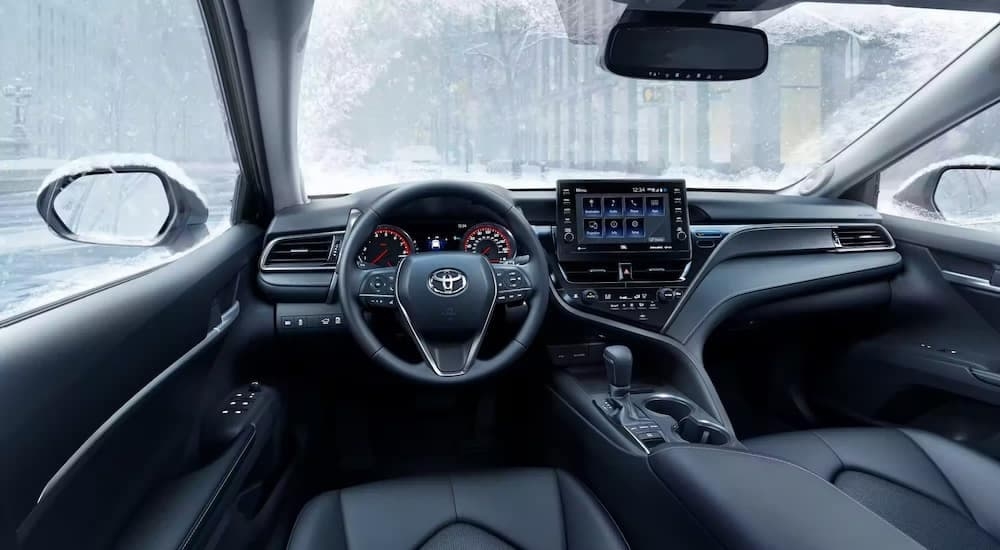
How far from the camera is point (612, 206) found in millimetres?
2736

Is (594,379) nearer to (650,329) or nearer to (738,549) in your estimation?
(650,329)

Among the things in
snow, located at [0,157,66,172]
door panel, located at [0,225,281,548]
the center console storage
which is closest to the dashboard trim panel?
the center console storage

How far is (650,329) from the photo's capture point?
2678 millimetres

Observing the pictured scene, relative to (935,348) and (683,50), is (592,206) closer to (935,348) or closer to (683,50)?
(683,50)

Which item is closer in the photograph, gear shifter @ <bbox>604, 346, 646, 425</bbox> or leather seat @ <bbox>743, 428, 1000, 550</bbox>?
leather seat @ <bbox>743, 428, 1000, 550</bbox>

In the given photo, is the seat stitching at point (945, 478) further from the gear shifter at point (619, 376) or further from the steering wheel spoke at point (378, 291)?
the steering wheel spoke at point (378, 291)

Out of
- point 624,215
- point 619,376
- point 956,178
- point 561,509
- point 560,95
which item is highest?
point 560,95

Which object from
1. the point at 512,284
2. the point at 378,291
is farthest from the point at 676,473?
the point at 378,291

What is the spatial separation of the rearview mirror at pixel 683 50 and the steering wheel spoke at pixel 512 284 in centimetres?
76

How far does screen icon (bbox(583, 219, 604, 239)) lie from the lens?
2695mm

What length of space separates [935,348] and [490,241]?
6.45 feet

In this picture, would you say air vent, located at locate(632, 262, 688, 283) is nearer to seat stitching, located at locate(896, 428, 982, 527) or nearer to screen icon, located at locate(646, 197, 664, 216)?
screen icon, located at locate(646, 197, 664, 216)

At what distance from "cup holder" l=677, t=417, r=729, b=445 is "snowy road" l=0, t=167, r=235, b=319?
1.63 m

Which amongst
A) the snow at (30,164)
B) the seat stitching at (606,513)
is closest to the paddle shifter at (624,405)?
the seat stitching at (606,513)
